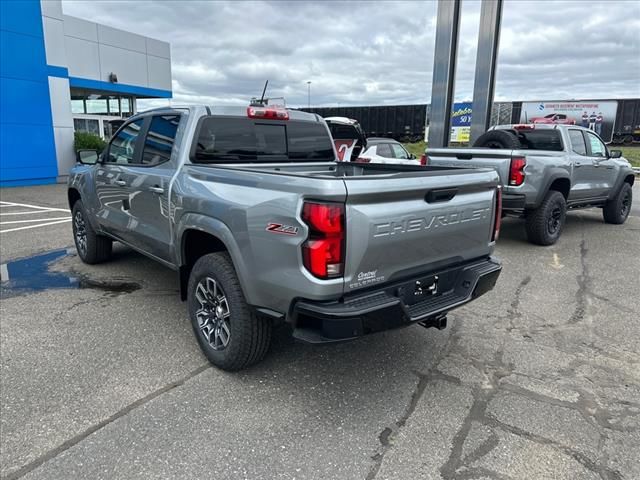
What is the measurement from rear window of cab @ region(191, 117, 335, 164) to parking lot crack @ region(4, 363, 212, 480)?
5.54ft

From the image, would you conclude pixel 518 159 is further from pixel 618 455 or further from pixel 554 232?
pixel 618 455

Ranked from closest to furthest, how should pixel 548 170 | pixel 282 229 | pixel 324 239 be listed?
1. pixel 324 239
2. pixel 282 229
3. pixel 548 170

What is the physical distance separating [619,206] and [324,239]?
900 cm

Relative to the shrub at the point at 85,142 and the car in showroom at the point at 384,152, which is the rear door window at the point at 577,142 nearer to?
the car in showroom at the point at 384,152

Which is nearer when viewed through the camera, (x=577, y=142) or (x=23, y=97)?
(x=577, y=142)

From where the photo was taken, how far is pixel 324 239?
8.30ft

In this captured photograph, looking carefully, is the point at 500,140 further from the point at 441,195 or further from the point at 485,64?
the point at 485,64

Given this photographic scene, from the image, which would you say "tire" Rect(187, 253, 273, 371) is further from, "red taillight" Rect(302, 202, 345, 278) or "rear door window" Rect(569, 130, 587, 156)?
"rear door window" Rect(569, 130, 587, 156)

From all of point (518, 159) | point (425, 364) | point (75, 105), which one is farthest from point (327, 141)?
point (75, 105)

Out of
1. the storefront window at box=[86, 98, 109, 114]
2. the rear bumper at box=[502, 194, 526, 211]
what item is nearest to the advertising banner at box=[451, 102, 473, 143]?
the storefront window at box=[86, 98, 109, 114]

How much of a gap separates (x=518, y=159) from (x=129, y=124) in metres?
5.24

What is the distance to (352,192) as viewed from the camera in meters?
2.53

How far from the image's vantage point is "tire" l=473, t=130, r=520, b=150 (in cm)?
805

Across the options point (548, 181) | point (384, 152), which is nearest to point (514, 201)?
point (548, 181)
